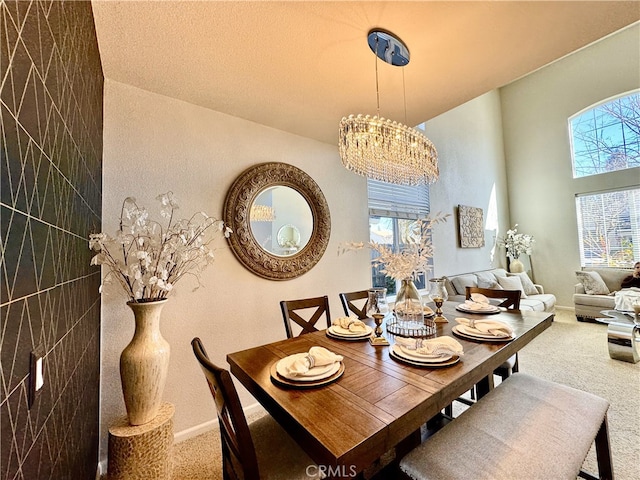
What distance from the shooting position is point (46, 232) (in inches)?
28.8

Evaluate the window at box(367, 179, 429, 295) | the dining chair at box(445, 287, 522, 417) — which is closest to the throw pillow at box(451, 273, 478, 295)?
the window at box(367, 179, 429, 295)

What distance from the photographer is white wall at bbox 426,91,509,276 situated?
4344 millimetres

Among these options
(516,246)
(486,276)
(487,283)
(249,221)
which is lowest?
(487,283)

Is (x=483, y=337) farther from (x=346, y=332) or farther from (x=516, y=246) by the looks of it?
(x=516, y=246)

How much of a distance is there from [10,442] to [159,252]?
1.10 metres

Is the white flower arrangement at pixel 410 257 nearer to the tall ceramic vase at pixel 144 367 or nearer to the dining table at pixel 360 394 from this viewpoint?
the dining table at pixel 360 394

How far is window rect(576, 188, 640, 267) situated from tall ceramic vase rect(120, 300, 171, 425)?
711 cm

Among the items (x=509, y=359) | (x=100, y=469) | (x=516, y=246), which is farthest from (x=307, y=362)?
(x=516, y=246)

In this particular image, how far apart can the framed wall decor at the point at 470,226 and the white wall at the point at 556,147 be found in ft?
5.47

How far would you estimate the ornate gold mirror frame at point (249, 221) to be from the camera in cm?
218

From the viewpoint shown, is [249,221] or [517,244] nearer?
[249,221]

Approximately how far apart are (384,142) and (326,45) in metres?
0.69

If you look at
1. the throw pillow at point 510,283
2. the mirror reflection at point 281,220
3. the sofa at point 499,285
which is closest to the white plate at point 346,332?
the mirror reflection at point 281,220

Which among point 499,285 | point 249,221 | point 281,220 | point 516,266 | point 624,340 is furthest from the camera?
point 516,266
